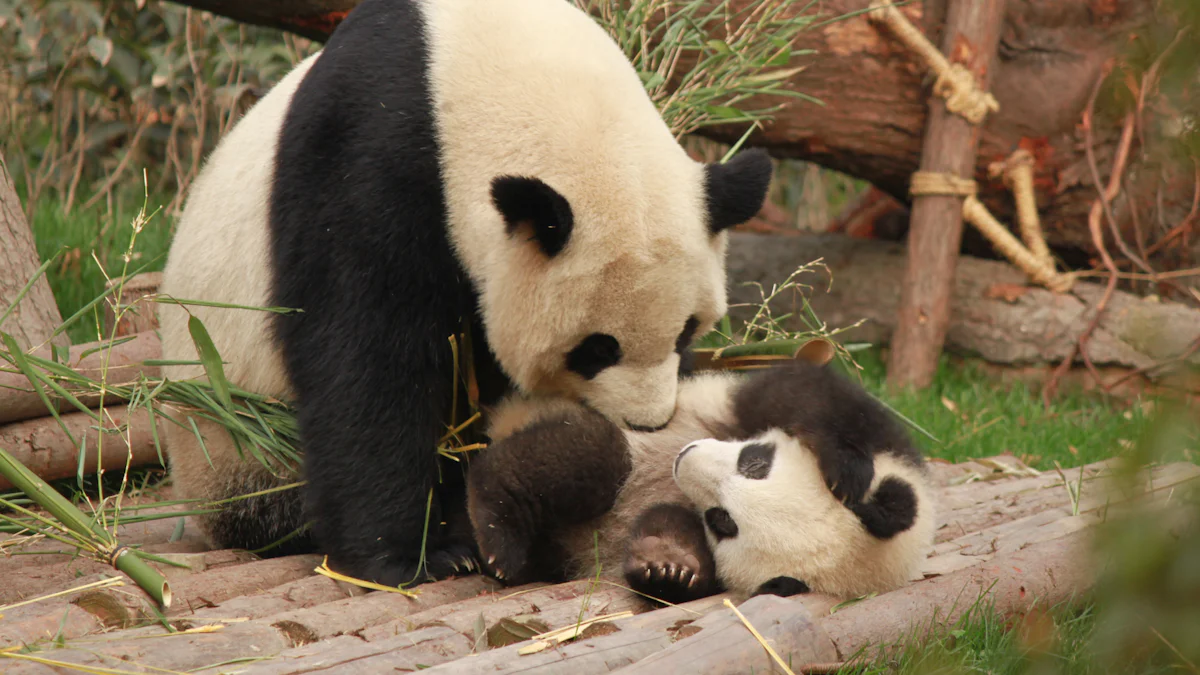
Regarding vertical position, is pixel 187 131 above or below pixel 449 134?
below

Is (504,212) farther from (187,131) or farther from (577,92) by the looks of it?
(187,131)

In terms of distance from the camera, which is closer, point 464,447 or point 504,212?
point 504,212

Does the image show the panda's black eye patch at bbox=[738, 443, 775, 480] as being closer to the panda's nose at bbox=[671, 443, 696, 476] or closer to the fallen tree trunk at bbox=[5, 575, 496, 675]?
the panda's nose at bbox=[671, 443, 696, 476]

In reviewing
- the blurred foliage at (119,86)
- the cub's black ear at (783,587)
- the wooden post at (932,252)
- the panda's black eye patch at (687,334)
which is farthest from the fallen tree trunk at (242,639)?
the blurred foliage at (119,86)

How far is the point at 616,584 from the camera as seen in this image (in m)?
2.49

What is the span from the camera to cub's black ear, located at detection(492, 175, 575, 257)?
2.29m

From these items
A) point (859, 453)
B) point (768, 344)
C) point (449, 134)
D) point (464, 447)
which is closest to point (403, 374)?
point (464, 447)

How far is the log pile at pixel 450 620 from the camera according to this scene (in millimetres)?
1850

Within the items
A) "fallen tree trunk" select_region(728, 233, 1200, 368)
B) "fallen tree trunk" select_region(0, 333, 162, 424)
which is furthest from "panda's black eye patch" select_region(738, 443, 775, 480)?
"fallen tree trunk" select_region(728, 233, 1200, 368)

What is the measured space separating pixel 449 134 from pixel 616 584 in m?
1.08

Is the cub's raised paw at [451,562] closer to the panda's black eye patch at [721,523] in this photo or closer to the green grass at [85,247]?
the panda's black eye patch at [721,523]

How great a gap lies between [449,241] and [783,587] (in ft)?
3.47

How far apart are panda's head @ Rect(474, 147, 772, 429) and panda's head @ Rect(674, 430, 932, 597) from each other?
0.29 metres

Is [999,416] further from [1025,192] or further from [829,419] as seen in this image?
[829,419]
